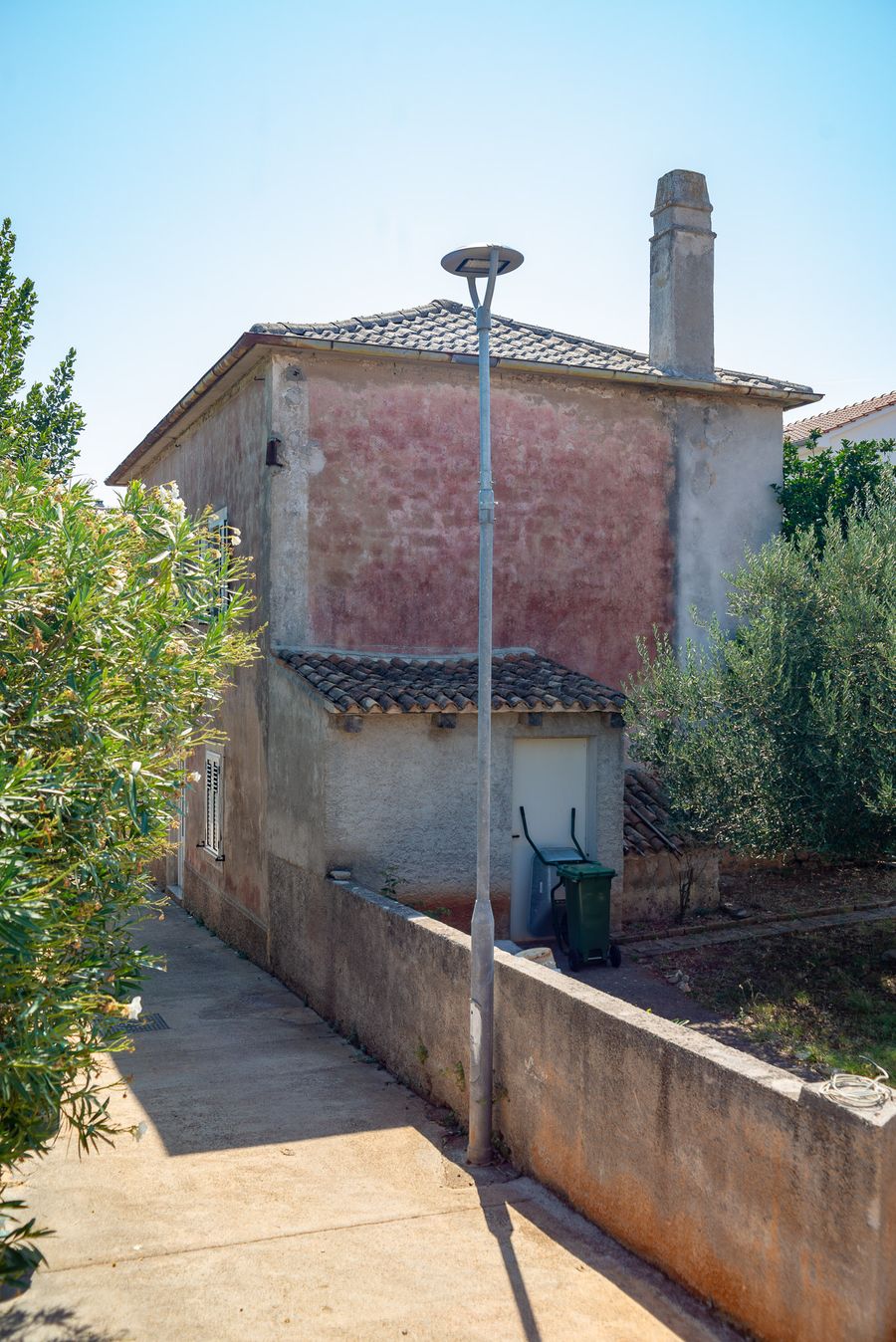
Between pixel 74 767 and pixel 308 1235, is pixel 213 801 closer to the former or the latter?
pixel 308 1235

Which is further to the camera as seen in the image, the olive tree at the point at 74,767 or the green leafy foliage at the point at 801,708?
the green leafy foliage at the point at 801,708

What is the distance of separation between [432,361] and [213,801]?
665cm

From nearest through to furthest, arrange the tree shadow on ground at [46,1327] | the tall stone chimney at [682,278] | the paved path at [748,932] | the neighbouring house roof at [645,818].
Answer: the tree shadow on ground at [46,1327]
the paved path at [748,932]
the neighbouring house roof at [645,818]
the tall stone chimney at [682,278]

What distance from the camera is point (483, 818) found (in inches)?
284

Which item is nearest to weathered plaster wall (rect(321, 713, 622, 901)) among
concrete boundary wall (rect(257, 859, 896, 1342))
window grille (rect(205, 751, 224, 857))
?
concrete boundary wall (rect(257, 859, 896, 1342))

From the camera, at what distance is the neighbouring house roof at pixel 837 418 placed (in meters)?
23.7

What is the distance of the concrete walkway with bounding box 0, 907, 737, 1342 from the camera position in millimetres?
5141

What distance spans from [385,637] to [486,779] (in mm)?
5969

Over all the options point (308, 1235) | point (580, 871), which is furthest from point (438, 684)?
point (308, 1235)

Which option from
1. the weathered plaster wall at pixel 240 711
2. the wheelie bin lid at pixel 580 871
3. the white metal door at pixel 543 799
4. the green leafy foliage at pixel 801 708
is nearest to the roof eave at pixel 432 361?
the weathered plaster wall at pixel 240 711

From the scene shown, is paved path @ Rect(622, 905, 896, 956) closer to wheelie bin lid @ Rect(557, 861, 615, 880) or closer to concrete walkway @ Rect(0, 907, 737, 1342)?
wheelie bin lid @ Rect(557, 861, 615, 880)

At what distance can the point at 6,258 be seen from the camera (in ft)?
56.9

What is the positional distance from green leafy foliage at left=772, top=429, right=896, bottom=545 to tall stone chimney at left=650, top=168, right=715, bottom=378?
1.98 meters

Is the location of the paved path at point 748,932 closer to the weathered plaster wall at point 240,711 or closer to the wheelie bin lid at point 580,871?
the wheelie bin lid at point 580,871
